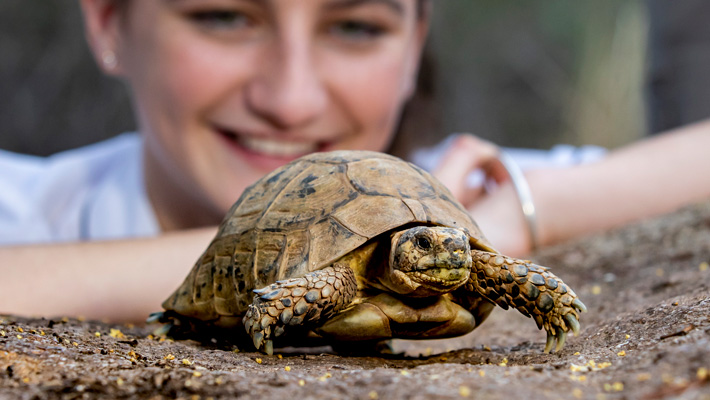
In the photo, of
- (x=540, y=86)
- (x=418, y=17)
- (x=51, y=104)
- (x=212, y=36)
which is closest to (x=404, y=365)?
(x=212, y=36)

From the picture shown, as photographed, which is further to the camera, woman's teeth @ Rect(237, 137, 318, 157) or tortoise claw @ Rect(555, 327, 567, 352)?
woman's teeth @ Rect(237, 137, 318, 157)

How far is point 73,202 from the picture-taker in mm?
4859

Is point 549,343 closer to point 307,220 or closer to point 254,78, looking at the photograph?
point 307,220

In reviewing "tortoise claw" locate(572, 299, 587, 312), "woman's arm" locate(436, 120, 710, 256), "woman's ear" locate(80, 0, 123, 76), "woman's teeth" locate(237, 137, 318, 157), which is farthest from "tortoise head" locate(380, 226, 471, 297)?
"woman's ear" locate(80, 0, 123, 76)

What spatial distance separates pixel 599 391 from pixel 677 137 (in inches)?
133

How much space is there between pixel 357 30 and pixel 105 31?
5.47ft

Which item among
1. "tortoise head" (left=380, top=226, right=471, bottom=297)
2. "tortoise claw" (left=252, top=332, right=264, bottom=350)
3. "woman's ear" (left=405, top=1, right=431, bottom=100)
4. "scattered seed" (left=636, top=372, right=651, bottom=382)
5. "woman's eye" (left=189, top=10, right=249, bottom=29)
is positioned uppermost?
"woman's ear" (left=405, top=1, right=431, bottom=100)

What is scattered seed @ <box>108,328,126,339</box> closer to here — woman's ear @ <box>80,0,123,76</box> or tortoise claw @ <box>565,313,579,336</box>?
tortoise claw @ <box>565,313,579,336</box>

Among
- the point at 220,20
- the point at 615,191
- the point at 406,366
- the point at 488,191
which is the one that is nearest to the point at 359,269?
the point at 406,366

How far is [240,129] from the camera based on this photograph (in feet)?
11.0

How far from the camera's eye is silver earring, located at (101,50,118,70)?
394 cm

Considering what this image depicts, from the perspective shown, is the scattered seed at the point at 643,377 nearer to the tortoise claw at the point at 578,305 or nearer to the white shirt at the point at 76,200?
the tortoise claw at the point at 578,305

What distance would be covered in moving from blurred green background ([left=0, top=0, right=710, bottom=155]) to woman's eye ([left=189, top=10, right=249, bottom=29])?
1.90 metres

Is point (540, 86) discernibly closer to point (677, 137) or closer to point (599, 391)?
point (677, 137)
